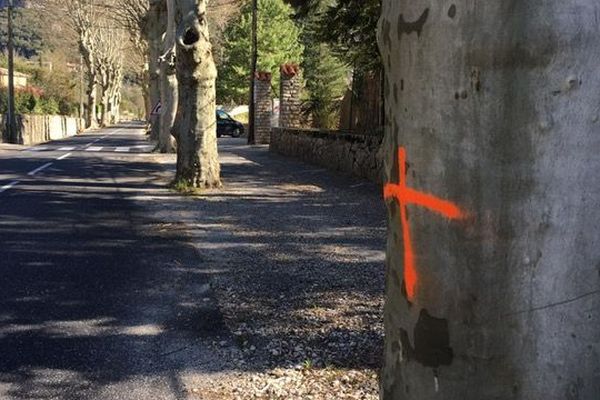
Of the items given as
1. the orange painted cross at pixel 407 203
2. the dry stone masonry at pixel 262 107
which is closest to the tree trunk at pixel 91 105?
the dry stone masonry at pixel 262 107

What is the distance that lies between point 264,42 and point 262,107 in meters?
24.9

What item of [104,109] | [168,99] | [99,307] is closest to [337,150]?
[168,99]

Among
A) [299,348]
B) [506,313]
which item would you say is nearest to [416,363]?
[506,313]

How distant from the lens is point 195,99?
12.4 m

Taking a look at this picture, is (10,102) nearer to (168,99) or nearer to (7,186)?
(168,99)

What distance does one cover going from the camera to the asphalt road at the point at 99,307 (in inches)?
157

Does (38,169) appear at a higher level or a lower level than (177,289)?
higher

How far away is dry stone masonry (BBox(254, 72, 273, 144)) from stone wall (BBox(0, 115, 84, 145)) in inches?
495

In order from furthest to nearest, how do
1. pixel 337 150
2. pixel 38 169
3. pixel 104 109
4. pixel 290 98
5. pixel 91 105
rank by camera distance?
pixel 104 109 < pixel 91 105 < pixel 290 98 < pixel 337 150 < pixel 38 169

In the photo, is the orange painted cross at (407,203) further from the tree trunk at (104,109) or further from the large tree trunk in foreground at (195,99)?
the tree trunk at (104,109)

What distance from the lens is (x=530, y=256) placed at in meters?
1.58

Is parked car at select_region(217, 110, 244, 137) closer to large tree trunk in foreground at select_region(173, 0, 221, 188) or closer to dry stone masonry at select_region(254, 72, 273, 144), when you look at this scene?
dry stone masonry at select_region(254, 72, 273, 144)

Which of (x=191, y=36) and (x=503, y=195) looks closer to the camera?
(x=503, y=195)

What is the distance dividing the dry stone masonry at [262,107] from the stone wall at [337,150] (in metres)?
5.21
